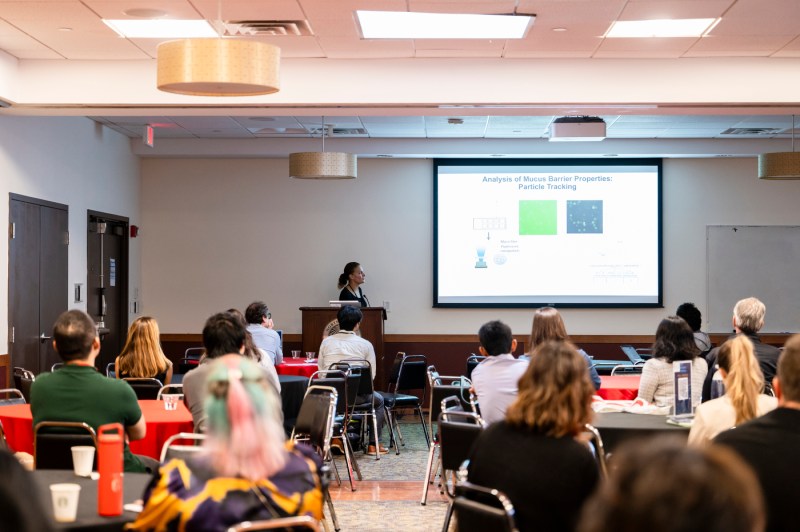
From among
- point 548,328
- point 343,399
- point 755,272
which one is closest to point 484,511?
point 548,328

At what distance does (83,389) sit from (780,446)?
2.80 metres

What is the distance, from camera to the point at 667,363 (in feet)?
20.0

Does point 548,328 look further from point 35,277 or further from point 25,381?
point 35,277

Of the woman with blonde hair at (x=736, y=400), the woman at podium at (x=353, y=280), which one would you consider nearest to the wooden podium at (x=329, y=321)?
the woman at podium at (x=353, y=280)

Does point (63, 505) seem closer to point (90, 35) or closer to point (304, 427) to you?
point (304, 427)

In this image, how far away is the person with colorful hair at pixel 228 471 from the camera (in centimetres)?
261

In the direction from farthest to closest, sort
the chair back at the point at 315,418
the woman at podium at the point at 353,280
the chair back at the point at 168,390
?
1. the woman at podium at the point at 353,280
2. the chair back at the point at 168,390
3. the chair back at the point at 315,418

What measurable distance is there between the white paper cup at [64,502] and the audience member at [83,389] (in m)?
1.18

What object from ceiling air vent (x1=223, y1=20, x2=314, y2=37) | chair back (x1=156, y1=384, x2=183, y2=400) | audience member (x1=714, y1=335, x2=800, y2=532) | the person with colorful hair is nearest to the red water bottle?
the person with colorful hair

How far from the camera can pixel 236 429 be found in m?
2.63

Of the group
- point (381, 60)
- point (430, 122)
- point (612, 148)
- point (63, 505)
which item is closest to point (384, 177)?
point (430, 122)

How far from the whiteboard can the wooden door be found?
7.91 m

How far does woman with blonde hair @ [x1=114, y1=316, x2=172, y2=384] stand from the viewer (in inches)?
267

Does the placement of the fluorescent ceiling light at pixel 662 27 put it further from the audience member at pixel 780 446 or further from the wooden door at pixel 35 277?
the wooden door at pixel 35 277
